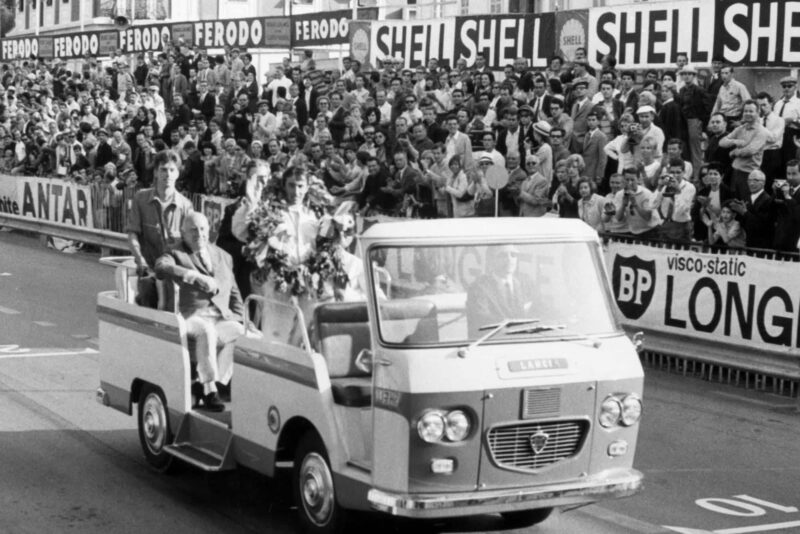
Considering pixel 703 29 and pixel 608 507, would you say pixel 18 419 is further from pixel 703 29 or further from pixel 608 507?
pixel 703 29

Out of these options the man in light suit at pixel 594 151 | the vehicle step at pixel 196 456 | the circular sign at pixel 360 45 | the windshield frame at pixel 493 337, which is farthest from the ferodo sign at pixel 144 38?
the windshield frame at pixel 493 337

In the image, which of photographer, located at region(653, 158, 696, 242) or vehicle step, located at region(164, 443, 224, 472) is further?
photographer, located at region(653, 158, 696, 242)

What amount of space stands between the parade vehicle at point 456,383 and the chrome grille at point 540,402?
0.5 inches

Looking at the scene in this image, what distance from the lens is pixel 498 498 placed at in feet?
24.2

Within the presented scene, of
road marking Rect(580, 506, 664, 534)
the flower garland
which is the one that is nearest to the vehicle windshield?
the flower garland

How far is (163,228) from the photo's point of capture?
33.9 feet

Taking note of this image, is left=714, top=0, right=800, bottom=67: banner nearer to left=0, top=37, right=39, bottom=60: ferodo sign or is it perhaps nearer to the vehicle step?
the vehicle step

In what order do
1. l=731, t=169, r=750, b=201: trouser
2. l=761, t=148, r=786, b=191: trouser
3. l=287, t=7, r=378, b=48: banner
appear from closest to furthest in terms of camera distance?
l=731, t=169, r=750, b=201: trouser
l=761, t=148, r=786, b=191: trouser
l=287, t=7, r=378, b=48: banner


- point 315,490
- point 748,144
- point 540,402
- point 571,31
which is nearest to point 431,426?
point 540,402

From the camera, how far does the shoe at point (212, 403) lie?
9.45m

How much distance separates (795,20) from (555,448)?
13.0 metres

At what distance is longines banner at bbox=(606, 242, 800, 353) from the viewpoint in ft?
45.1

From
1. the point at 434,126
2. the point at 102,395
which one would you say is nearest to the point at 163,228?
the point at 102,395

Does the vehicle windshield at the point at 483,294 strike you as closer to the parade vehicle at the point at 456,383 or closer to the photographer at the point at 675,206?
the parade vehicle at the point at 456,383
